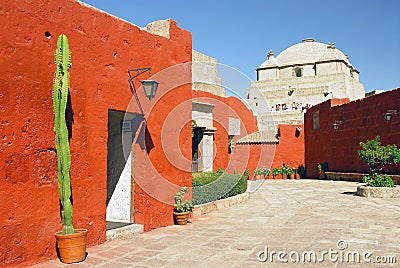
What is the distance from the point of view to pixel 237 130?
21.5 m

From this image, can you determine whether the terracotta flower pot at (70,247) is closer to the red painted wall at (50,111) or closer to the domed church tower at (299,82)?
the red painted wall at (50,111)

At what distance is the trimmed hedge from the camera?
8.61 metres

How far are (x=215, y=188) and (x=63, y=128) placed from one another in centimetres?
557

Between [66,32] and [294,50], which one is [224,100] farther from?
[294,50]

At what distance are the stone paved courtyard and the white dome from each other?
29.1 meters

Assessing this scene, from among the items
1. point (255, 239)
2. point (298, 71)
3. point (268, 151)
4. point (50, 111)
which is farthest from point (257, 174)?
point (298, 71)

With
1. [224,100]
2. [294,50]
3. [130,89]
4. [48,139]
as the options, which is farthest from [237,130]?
[294,50]

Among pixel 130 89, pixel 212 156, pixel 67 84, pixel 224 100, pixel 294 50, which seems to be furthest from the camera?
pixel 294 50

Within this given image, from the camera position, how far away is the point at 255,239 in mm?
5609

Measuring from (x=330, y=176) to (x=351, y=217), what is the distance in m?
11.2

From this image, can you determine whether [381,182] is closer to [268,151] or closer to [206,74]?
[206,74]

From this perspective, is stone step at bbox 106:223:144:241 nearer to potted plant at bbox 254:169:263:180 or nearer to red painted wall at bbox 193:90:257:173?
red painted wall at bbox 193:90:257:173

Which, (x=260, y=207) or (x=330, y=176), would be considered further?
(x=330, y=176)

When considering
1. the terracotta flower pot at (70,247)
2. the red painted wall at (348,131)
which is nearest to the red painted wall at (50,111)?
the terracotta flower pot at (70,247)
